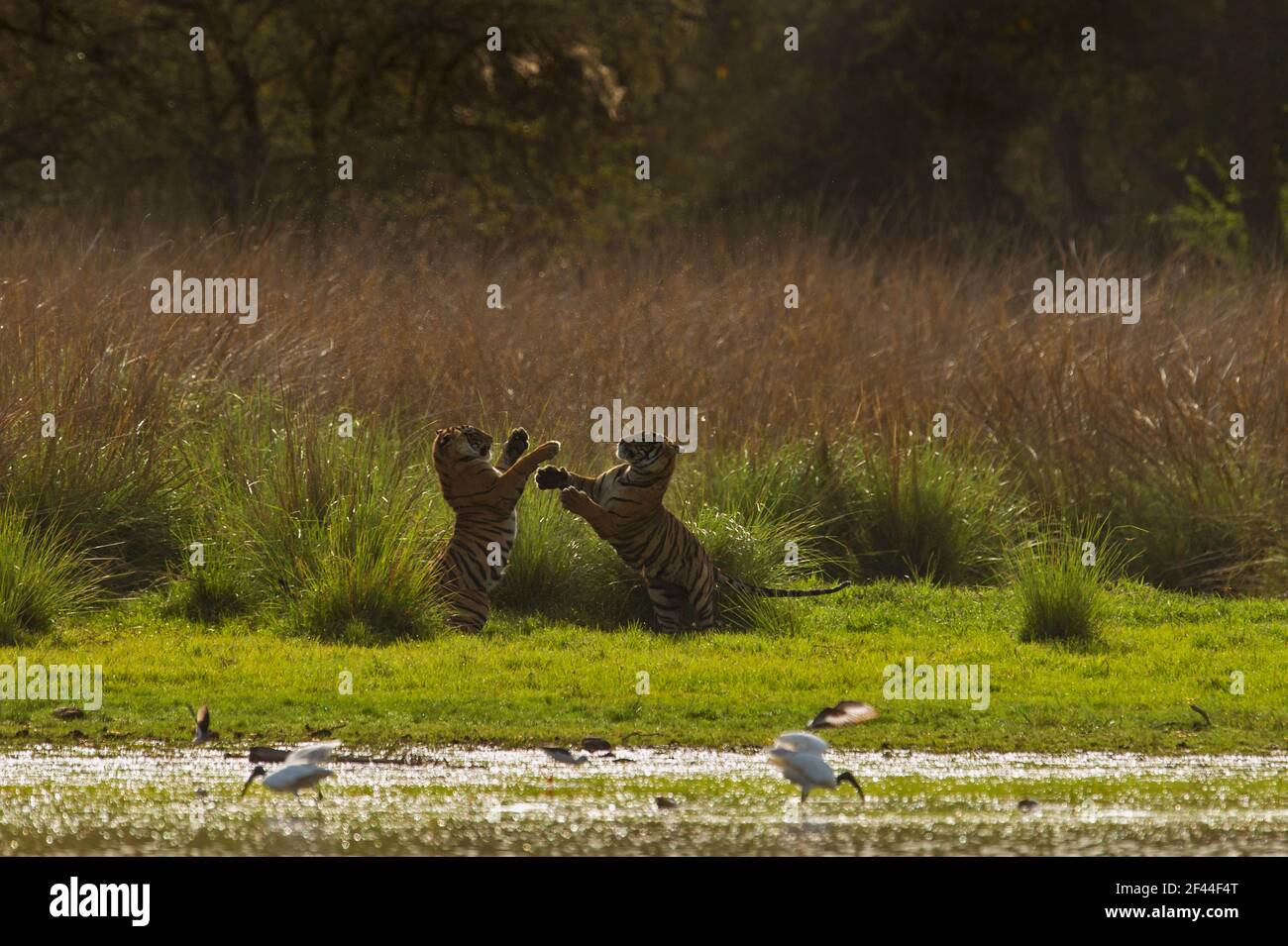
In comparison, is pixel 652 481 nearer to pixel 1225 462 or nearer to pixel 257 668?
pixel 257 668

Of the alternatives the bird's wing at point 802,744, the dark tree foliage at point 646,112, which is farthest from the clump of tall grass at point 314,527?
the dark tree foliage at point 646,112

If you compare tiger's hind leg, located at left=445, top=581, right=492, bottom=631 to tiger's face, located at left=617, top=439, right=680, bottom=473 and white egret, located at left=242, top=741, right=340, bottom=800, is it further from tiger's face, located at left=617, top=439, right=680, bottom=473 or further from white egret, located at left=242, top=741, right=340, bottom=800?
white egret, located at left=242, top=741, right=340, bottom=800

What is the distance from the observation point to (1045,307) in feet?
55.7

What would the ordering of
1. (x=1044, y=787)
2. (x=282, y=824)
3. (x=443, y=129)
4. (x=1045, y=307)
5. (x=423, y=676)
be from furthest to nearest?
(x=443, y=129) < (x=1045, y=307) < (x=423, y=676) < (x=1044, y=787) < (x=282, y=824)

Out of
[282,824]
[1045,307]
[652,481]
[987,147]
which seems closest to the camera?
[282,824]

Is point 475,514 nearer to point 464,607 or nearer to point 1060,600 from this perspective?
point 464,607

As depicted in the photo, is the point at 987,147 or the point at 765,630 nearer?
the point at 765,630

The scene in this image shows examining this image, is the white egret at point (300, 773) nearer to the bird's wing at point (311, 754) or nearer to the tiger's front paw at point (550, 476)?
the bird's wing at point (311, 754)

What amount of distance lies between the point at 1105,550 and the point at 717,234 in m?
7.00

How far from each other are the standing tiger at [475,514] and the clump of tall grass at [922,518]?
3248mm

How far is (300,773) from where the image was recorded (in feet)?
23.2

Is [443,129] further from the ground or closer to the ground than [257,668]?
further from the ground

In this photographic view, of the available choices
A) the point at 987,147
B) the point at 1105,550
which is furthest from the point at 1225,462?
the point at 987,147

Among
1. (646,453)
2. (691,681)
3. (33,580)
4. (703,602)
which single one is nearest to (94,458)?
(33,580)
